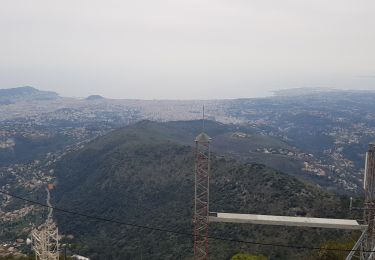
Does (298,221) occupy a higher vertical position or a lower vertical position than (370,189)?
lower

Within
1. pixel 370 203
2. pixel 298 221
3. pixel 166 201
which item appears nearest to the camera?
pixel 370 203

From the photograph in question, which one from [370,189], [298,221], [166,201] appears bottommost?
[166,201]

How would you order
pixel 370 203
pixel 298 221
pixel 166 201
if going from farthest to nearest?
pixel 166 201 < pixel 298 221 < pixel 370 203

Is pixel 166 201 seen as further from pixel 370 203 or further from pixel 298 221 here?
pixel 370 203

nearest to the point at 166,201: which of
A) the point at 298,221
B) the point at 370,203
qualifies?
the point at 298,221

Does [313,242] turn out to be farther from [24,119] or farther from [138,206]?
[24,119]

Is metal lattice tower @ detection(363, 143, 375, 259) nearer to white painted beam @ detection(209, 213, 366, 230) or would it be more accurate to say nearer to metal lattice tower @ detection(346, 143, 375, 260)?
metal lattice tower @ detection(346, 143, 375, 260)

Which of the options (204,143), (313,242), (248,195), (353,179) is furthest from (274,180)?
(353,179)

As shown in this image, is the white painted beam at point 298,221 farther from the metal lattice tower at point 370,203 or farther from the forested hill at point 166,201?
the forested hill at point 166,201
